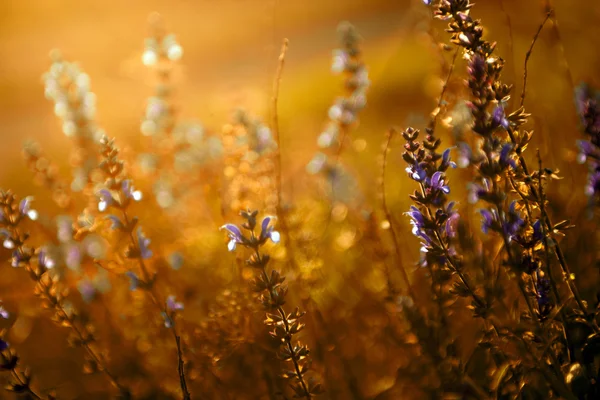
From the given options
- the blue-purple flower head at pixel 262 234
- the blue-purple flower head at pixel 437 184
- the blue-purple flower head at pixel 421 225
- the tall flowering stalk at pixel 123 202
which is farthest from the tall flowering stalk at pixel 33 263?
the blue-purple flower head at pixel 437 184

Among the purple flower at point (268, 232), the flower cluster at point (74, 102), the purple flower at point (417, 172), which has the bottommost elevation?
the purple flower at point (417, 172)

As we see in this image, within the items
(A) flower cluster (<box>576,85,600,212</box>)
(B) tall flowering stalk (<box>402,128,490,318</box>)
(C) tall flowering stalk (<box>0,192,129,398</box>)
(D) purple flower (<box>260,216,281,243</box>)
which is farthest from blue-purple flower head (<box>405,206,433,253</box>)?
(C) tall flowering stalk (<box>0,192,129,398</box>)

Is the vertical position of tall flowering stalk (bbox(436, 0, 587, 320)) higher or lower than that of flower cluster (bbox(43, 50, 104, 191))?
lower

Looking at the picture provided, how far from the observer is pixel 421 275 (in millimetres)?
3189

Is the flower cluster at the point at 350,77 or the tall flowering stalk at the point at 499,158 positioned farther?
the flower cluster at the point at 350,77

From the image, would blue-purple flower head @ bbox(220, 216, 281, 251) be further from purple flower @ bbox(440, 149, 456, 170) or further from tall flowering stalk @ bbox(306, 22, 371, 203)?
tall flowering stalk @ bbox(306, 22, 371, 203)

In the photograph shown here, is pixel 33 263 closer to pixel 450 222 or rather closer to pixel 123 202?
pixel 123 202

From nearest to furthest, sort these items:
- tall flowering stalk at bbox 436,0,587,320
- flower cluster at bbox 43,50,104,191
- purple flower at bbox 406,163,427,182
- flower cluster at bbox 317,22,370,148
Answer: tall flowering stalk at bbox 436,0,587,320, purple flower at bbox 406,163,427,182, flower cluster at bbox 317,22,370,148, flower cluster at bbox 43,50,104,191

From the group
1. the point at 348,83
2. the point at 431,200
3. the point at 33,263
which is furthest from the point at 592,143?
the point at 33,263

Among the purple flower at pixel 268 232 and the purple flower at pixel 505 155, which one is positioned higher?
the purple flower at pixel 268 232

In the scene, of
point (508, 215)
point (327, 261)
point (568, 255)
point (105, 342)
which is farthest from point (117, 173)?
point (327, 261)

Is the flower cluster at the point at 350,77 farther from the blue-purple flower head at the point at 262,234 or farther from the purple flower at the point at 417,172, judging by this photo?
the purple flower at the point at 417,172

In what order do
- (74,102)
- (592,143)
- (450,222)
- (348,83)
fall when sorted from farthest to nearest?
(74,102) → (348,83) → (592,143) → (450,222)

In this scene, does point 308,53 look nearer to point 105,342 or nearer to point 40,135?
point 40,135
